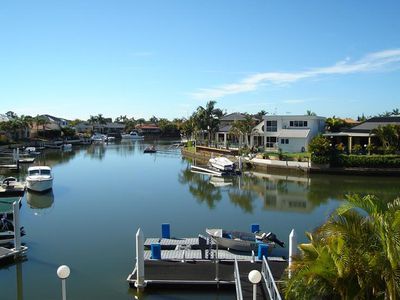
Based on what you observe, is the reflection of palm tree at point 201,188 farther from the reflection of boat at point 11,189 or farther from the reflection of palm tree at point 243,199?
the reflection of boat at point 11,189

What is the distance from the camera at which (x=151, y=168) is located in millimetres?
64562

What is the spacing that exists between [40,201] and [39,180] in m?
3.23

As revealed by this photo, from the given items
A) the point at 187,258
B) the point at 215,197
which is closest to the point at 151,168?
the point at 215,197

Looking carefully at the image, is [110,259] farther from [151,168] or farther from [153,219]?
[151,168]

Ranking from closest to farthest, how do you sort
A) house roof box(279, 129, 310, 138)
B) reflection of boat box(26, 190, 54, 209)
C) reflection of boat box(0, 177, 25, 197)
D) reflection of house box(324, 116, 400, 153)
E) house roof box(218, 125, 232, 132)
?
reflection of boat box(26, 190, 54, 209)
reflection of boat box(0, 177, 25, 197)
reflection of house box(324, 116, 400, 153)
house roof box(279, 129, 310, 138)
house roof box(218, 125, 232, 132)

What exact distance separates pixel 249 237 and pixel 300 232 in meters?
5.95

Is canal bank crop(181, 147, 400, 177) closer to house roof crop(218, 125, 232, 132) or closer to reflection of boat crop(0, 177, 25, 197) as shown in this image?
house roof crop(218, 125, 232, 132)

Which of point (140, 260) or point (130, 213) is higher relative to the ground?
point (140, 260)

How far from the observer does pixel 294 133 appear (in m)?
65.8

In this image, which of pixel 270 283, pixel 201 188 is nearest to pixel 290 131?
pixel 201 188

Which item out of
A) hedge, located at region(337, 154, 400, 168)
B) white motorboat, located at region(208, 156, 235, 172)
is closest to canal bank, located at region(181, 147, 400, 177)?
hedge, located at region(337, 154, 400, 168)

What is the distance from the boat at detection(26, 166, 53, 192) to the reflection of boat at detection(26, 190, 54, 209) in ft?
1.67

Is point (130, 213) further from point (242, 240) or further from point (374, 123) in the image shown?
point (374, 123)

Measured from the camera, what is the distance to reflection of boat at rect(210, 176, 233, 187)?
47969mm
